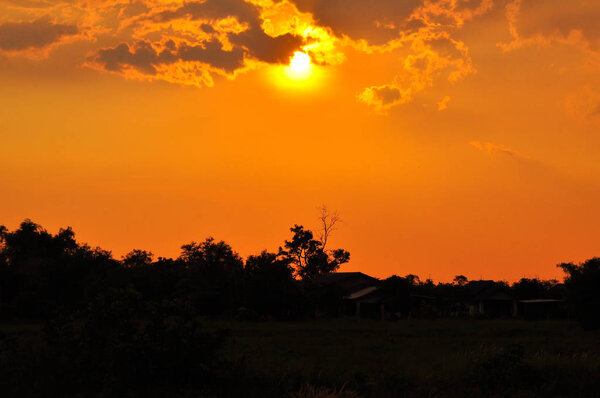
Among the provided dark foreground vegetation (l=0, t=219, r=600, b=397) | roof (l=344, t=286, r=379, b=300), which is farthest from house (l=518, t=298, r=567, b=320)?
roof (l=344, t=286, r=379, b=300)

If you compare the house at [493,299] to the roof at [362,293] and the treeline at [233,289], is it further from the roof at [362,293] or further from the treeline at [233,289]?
the roof at [362,293]

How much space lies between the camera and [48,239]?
92.6 m

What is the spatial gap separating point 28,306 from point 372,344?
37.6 meters

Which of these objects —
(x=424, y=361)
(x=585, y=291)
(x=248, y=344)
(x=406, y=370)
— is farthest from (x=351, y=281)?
(x=406, y=370)

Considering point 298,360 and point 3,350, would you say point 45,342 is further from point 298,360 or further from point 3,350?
point 298,360

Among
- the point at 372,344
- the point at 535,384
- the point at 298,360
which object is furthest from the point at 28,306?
the point at 535,384

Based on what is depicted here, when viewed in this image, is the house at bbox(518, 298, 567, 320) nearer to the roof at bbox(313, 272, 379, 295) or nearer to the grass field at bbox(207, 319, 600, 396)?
the roof at bbox(313, 272, 379, 295)

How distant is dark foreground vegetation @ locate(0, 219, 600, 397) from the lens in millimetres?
20391

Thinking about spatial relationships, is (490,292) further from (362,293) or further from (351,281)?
(362,293)

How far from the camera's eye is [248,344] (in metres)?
37.9

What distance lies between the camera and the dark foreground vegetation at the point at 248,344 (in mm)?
20391

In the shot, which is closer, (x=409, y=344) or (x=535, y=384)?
(x=535, y=384)

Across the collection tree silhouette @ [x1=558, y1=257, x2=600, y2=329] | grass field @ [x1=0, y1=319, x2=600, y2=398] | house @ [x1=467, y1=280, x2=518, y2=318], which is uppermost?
house @ [x1=467, y1=280, x2=518, y2=318]

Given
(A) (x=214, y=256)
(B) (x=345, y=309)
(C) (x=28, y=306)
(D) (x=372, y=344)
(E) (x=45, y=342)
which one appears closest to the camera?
(E) (x=45, y=342)
